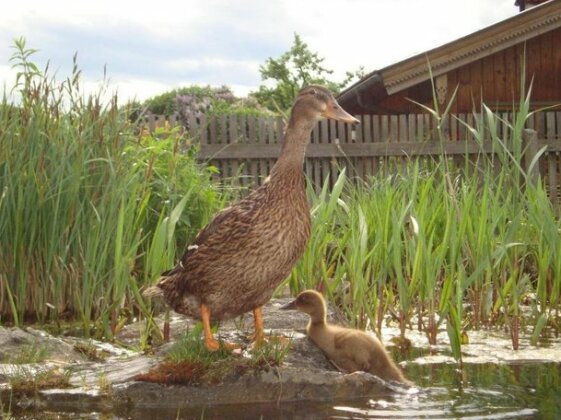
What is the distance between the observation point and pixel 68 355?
6062 mm

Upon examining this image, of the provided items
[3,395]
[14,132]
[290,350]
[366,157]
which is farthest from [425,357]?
[366,157]

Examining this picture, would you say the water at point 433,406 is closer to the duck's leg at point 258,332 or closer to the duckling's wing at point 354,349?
the duckling's wing at point 354,349

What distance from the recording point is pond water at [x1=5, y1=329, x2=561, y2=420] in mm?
4734

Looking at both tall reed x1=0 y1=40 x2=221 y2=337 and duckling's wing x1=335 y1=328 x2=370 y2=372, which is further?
tall reed x1=0 y1=40 x2=221 y2=337

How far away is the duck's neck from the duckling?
893 millimetres

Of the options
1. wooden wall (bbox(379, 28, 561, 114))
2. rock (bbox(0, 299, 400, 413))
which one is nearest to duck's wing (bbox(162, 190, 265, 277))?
rock (bbox(0, 299, 400, 413))

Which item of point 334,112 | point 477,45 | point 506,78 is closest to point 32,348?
point 334,112

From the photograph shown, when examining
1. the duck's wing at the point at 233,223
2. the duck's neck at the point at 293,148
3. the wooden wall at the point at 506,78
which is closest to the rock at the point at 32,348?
the duck's wing at the point at 233,223

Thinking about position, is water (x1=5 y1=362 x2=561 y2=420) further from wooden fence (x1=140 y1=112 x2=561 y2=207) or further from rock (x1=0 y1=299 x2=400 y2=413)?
wooden fence (x1=140 y1=112 x2=561 y2=207)

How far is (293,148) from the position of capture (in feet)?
17.8

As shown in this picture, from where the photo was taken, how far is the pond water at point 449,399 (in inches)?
186

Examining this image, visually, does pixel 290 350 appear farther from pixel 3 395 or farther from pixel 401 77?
pixel 401 77

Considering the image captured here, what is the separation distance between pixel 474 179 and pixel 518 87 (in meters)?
12.1

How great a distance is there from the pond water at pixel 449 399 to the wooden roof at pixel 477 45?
34.7 feet
